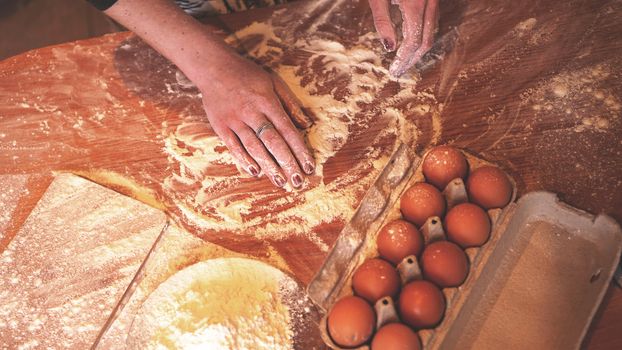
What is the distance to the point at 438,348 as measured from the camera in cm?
100

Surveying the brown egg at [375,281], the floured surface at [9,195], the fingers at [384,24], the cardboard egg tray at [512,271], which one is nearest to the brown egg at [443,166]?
the cardboard egg tray at [512,271]

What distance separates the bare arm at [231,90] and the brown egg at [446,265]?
46 cm

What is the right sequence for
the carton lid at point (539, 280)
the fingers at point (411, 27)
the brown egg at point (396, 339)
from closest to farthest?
the brown egg at point (396, 339) → the carton lid at point (539, 280) → the fingers at point (411, 27)

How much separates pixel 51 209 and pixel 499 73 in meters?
1.44

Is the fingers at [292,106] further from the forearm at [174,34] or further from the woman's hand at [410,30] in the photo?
the woman's hand at [410,30]

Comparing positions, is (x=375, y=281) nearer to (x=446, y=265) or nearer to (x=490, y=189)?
(x=446, y=265)

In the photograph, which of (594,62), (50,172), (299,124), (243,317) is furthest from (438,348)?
(50,172)

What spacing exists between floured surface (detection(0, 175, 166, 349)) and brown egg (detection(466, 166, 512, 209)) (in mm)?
856

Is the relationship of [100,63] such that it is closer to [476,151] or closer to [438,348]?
[476,151]

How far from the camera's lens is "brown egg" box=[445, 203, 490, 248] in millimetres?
1100

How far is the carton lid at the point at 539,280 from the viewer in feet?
3.53

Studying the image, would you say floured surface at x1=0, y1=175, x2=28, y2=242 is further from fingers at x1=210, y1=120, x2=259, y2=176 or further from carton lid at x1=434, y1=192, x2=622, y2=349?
carton lid at x1=434, y1=192, x2=622, y2=349

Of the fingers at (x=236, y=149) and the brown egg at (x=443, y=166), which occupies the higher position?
the brown egg at (x=443, y=166)

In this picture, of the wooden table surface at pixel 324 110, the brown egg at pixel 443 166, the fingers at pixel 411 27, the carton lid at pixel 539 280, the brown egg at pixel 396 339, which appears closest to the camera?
the brown egg at pixel 396 339
